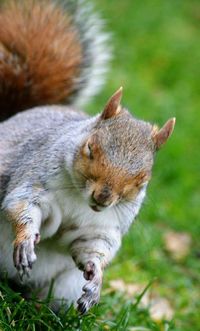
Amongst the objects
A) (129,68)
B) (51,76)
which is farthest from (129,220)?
(129,68)

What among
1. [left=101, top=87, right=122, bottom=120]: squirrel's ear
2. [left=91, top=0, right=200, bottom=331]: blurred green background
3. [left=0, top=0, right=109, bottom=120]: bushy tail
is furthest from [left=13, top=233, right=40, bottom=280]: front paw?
[left=0, top=0, right=109, bottom=120]: bushy tail

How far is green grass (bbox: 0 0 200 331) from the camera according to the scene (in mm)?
3207

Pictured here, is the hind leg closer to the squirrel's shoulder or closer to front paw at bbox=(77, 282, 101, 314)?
front paw at bbox=(77, 282, 101, 314)

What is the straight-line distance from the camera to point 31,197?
302 centimetres

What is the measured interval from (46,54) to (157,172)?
160 centimetres

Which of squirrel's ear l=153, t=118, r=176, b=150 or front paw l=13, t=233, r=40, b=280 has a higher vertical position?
squirrel's ear l=153, t=118, r=176, b=150

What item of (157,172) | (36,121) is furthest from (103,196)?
(157,172)

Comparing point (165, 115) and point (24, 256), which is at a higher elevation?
point (165, 115)

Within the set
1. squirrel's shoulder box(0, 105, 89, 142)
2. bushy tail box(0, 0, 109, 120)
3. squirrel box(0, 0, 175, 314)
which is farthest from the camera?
bushy tail box(0, 0, 109, 120)

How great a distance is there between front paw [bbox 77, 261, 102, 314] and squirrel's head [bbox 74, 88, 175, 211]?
0.29m

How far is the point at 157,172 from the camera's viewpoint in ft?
17.4

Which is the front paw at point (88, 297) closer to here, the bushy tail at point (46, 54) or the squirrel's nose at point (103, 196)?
the squirrel's nose at point (103, 196)

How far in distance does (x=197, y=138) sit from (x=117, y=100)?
2998mm

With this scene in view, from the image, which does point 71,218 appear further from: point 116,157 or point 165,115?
point 165,115
